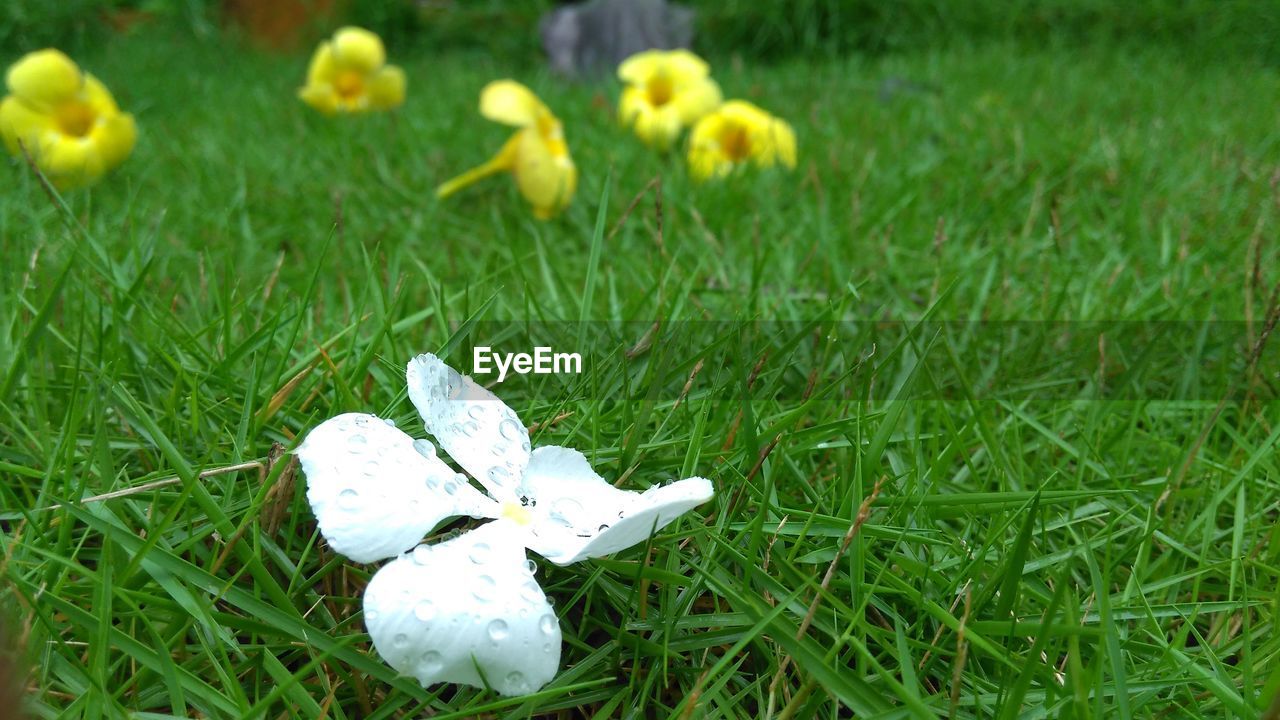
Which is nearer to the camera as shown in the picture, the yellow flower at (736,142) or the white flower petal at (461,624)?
the white flower petal at (461,624)

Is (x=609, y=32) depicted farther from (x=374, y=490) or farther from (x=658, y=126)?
(x=374, y=490)

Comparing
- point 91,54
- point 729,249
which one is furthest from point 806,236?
point 91,54

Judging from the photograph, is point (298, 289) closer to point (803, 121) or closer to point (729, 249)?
point (729, 249)

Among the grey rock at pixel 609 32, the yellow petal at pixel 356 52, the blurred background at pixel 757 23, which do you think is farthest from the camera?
the grey rock at pixel 609 32

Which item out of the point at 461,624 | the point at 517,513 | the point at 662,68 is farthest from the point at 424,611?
the point at 662,68

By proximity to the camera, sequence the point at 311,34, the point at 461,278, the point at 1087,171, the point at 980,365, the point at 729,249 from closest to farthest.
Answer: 1. the point at 980,365
2. the point at 461,278
3. the point at 729,249
4. the point at 1087,171
5. the point at 311,34

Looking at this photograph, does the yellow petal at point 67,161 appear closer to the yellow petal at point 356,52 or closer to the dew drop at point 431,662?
the yellow petal at point 356,52

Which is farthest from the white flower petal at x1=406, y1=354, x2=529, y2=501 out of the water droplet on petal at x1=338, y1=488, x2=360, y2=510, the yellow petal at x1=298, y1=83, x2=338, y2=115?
the yellow petal at x1=298, y1=83, x2=338, y2=115

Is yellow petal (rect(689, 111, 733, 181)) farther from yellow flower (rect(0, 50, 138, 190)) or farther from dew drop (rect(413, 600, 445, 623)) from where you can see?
dew drop (rect(413, 600, 445, 623))

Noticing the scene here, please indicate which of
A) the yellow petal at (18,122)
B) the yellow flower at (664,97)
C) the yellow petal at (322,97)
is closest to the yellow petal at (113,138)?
the yellow petal at (18,122)
